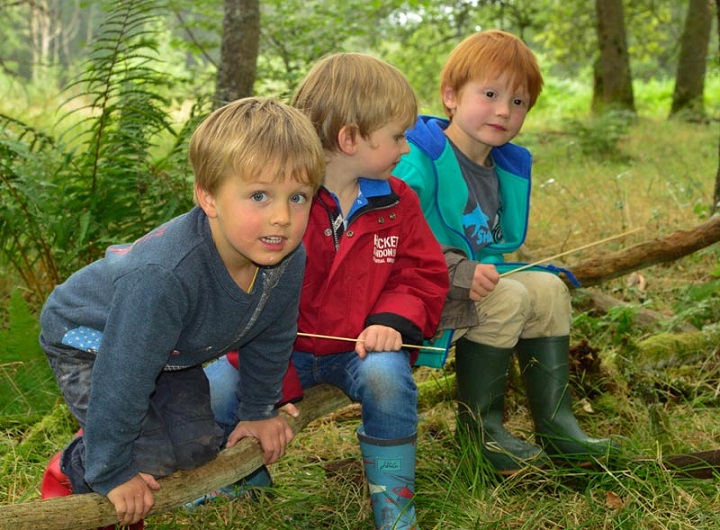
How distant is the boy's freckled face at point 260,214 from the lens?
216 centimetres

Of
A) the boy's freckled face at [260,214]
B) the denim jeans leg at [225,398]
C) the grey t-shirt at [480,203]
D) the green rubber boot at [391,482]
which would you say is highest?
the boy's freckled face at [260,214]

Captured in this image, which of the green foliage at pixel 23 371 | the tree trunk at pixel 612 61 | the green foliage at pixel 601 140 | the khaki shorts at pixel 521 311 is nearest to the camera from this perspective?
the khaki shorts at pixel 521 311

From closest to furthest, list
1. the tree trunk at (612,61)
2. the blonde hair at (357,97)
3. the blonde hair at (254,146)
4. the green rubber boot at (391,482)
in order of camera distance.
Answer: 1. the blonde hair at (254,146)
2. the green rubber boot at (391,482)
3. the blonde hair at (357,97)
4. the tree trunk at (612,61)

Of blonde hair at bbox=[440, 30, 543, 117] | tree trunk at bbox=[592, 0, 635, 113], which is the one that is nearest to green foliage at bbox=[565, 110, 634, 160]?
tree trunk at bbox=[592, 0, 635, 113]

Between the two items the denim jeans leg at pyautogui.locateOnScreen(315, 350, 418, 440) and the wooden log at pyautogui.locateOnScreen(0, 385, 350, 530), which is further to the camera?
the denim jeans leg at pyautogui.locateOnScreen(315, 350, 418, 440)

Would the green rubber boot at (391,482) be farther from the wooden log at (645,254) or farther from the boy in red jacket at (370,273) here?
the wooden log at (645,254)

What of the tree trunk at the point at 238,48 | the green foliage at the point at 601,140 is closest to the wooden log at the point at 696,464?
the tree trunk at the point at 238,48

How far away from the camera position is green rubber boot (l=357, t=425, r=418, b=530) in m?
2.60

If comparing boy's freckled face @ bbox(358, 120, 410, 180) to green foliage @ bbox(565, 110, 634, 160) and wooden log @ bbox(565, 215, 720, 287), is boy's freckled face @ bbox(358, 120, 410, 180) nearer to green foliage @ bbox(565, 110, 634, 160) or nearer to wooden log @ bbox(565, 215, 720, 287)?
wooden log @ bbox(565, 215, 720, 287)

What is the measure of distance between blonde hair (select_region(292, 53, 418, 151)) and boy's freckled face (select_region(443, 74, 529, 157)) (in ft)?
1.87

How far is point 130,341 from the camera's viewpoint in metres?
2.08

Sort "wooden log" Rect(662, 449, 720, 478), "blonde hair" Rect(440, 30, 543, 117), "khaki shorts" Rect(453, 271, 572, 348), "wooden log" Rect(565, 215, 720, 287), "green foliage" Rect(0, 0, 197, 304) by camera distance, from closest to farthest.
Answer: "wooden log" Rect(662, 449, 720, 478)
"khaki shorts" Rect(453, 271, 572, 348)
"blonde hair" Rect(440, 30, 543, 117)
"wooden log" Rect(565, 215, 720, 287)
"green foliage" Rect(0, 0, 197, 304)

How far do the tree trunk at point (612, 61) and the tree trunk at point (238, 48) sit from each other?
832 cm

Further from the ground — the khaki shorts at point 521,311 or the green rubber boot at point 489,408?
the khaki shorts at point 521,311
